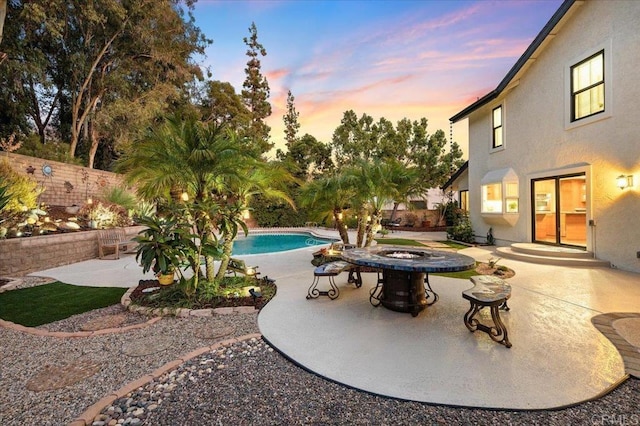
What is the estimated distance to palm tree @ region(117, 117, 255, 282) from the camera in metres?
5.12

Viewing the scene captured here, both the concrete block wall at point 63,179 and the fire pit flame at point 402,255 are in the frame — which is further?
the concrete block wall at point 63,179

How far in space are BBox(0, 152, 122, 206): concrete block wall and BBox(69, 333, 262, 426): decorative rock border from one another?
10.0 m

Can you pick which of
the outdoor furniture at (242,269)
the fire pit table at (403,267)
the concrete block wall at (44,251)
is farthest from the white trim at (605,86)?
the concrete block wall at (44,251)

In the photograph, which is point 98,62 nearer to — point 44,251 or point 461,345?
point 44,251

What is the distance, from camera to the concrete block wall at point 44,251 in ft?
25.5

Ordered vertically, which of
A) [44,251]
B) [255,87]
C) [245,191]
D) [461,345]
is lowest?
[461,345]

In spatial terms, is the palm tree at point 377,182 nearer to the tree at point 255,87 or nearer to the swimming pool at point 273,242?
the swimming pool at point 273,242

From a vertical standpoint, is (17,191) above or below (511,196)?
above

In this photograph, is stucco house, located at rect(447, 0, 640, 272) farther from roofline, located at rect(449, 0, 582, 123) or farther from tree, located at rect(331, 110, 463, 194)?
tree, located at rect(331, 110, 463, 194)

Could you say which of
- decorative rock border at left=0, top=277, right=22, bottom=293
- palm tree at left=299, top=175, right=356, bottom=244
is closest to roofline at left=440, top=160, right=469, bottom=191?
palm tree at left=299, top=175, right=356, bottom=244

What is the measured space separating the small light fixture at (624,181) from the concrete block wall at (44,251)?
16432 mm

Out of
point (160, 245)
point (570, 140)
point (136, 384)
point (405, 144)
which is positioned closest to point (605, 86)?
point (570, 140)

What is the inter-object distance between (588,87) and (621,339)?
27.2ft

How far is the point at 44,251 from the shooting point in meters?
8.69
